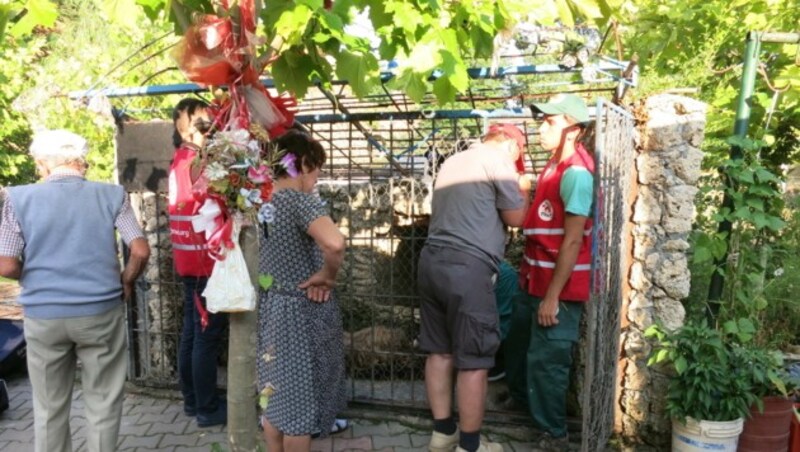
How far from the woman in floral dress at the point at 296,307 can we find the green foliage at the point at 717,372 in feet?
6.49

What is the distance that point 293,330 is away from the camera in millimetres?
2908

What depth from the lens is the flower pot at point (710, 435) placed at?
3.16 m

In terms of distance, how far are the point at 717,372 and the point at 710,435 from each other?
0.36m

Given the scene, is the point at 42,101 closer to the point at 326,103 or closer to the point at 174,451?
the point at 326,103

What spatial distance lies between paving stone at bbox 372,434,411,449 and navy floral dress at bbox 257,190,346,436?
899mm

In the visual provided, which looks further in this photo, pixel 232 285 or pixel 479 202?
pixel 479 202

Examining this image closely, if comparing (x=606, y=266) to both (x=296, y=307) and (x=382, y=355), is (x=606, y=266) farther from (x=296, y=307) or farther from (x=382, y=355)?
(x=382, y=355)

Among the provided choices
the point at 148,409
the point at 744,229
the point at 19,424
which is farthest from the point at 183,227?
the point at 744,229

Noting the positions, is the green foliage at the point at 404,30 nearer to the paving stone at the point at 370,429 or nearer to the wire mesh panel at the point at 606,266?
the wire mesh panel at the point at 606,266

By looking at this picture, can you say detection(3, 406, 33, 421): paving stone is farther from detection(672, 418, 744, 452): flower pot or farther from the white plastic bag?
detection(672, 418, 744, 452): flower pot

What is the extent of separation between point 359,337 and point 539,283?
5.69 feet

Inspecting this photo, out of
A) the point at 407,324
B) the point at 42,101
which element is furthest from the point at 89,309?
the point at 42,101

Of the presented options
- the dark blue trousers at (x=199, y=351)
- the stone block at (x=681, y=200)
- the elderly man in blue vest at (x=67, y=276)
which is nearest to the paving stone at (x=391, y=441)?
the dark blue trousers at (x=199, y=351)

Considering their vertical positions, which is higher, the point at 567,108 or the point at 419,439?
the point at 567,108
